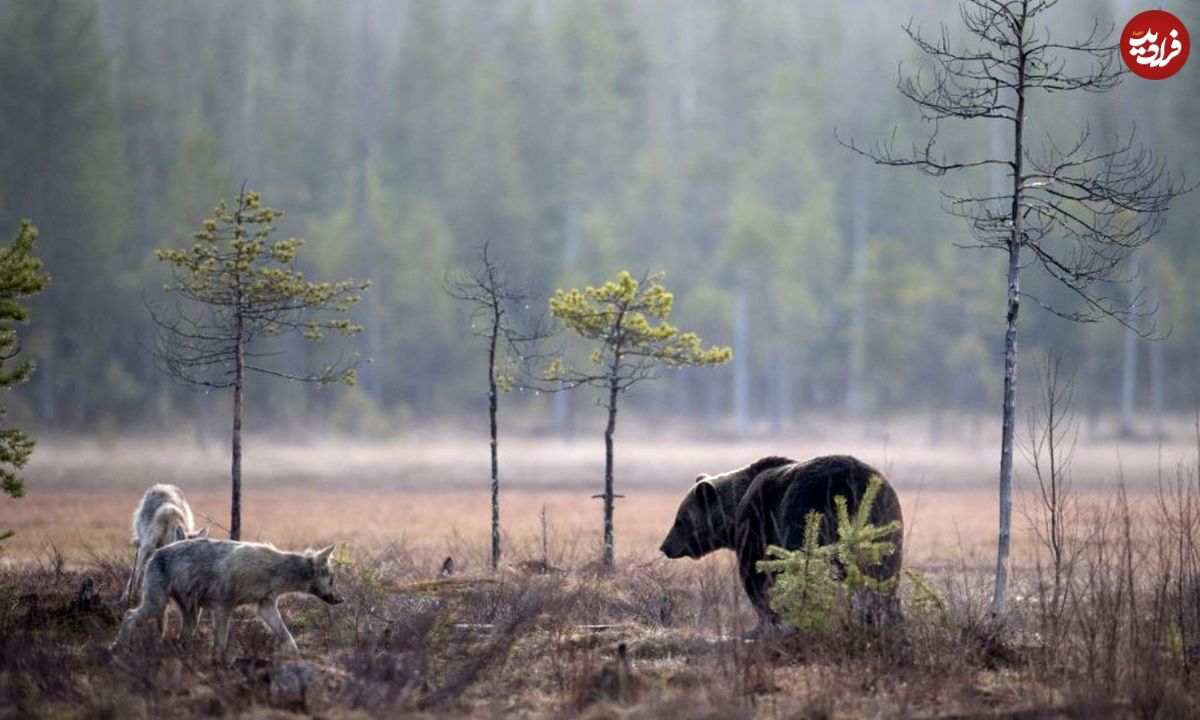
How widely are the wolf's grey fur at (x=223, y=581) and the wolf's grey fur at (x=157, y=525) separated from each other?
7.08 feet

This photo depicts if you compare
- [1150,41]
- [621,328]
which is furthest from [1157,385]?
[621,328]

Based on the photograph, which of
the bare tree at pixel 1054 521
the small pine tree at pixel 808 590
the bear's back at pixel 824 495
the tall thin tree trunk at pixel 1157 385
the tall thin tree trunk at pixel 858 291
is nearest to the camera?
the bare tree at pixel 1054 521

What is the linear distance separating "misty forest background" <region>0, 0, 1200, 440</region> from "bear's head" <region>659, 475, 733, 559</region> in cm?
4106

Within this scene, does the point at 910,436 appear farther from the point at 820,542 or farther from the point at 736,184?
the point at 820,542

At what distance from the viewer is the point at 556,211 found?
68500 millimetres

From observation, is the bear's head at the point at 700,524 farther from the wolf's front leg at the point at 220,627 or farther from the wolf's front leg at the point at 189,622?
the wolf's front leg at the point at 189,622

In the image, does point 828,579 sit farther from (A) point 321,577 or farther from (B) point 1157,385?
(B) point 1157,385

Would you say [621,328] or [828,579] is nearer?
[828,579]

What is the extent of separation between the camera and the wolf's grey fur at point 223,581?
1257 centimetres

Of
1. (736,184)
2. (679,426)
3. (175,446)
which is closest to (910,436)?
(679,426)

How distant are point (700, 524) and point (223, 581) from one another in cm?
592

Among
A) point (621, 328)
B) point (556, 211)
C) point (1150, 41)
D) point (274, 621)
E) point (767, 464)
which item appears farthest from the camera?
point (556, 211)

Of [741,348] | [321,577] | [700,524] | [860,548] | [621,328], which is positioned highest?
[741,348]

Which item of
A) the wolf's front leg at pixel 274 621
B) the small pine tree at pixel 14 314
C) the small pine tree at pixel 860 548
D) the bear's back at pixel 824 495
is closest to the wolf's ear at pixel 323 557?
the wolf's front leg at pixel 274 621
